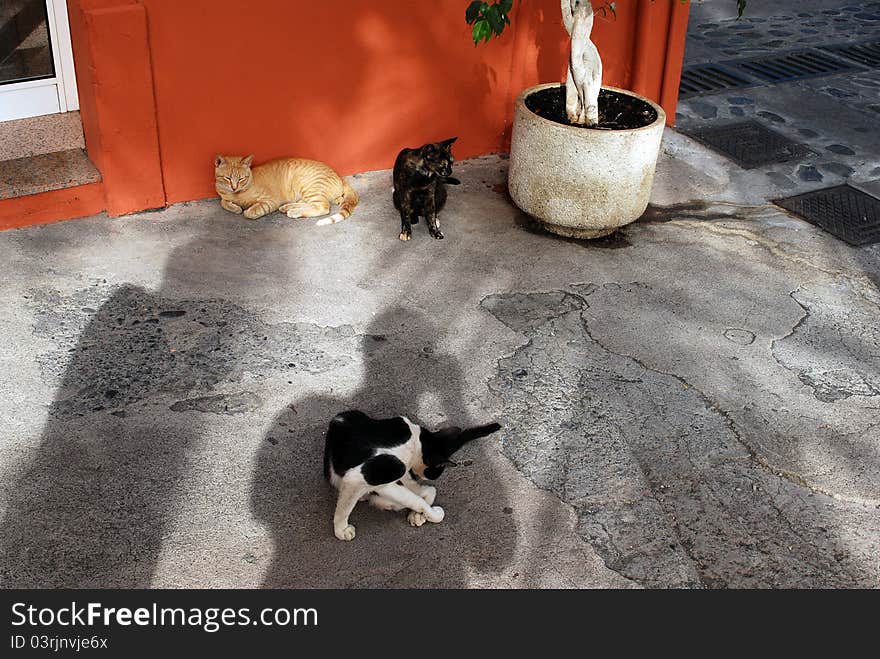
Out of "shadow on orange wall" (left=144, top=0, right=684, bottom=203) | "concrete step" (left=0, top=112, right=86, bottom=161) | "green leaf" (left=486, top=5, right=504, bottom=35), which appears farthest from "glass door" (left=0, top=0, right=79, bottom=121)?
"green leaf" (left=486, top=5, right=504, bottom=35)

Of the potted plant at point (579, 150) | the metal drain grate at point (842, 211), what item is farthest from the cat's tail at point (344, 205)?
the metal drain grate at point (842, 211)

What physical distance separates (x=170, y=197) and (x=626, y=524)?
333cm

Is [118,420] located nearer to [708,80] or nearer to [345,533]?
[345,533]

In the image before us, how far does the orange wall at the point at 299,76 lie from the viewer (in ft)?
16.6

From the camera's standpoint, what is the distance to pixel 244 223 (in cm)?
545

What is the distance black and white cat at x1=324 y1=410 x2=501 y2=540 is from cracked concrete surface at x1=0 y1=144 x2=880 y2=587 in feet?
0.36

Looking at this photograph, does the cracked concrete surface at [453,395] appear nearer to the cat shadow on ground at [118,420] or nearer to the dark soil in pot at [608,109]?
the cat shadow on ground at [118,420]

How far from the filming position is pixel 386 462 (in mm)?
3295

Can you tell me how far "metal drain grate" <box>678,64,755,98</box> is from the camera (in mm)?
7852

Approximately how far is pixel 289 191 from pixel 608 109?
1.98m

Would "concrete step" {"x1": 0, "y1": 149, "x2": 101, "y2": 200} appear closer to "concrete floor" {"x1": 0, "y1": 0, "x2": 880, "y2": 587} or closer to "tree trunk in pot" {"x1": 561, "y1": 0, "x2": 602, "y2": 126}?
"concrete floor" {"x1": 0, "y1": 0, "x2": 880, "y2": 587}

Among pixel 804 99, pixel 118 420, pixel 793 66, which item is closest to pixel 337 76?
pixel 118 420

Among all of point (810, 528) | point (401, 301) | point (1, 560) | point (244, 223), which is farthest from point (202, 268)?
point (810, 528)

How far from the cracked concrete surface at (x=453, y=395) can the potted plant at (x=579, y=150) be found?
0.21 metres
